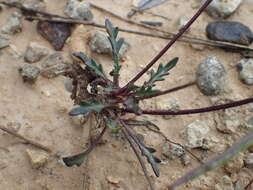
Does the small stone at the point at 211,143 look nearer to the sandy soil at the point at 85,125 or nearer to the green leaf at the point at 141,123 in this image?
the sandy soil at the point at 85,125

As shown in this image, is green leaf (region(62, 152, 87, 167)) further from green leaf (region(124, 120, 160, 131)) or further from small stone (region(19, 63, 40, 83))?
small stone (region(19, 63, 40, 83))

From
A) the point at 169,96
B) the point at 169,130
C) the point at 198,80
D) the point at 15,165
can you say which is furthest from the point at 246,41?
the point at 15,165

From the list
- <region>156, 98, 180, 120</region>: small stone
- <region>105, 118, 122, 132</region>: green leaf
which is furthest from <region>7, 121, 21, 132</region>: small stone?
<region>156, 98, 180, 120</region>: small stone

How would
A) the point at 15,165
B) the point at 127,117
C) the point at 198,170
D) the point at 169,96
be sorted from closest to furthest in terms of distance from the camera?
1. the point at 198,170
2. the point at 15,165
3. the point at 127,117
4. the point at 169,96

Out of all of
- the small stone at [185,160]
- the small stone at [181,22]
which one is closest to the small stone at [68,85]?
the small stone at [185,160]

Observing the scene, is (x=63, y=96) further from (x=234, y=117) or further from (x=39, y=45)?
(x=234, y=117)

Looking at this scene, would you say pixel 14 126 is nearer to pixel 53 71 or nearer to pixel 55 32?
pixel 53 71

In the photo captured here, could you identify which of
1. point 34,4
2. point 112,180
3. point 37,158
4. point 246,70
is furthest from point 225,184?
point 34,4
